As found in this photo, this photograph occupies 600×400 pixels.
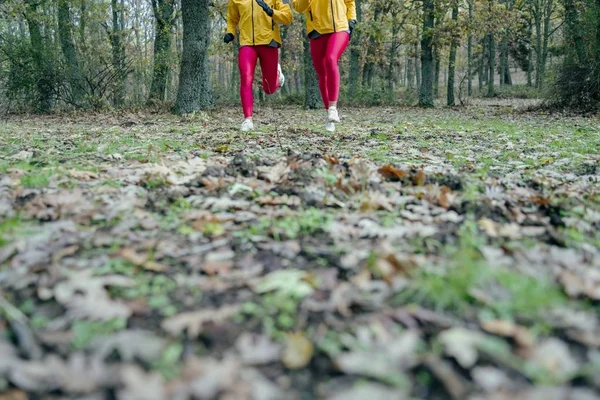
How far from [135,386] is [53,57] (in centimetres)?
1513

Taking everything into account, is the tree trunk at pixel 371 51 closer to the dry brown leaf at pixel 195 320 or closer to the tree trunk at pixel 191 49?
the tree trunk at pixel 191 49

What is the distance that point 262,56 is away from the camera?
7152mm

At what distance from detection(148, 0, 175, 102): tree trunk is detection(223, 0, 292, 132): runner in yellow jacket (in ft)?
27.4

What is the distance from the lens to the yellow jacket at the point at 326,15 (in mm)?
6527

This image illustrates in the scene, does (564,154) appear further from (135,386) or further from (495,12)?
(495,12)

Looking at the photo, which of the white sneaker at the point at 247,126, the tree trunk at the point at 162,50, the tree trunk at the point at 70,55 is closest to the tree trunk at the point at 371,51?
the tree trunk at the point at 162,50

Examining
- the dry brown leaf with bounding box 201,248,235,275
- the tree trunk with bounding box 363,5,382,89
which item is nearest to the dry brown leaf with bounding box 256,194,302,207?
the dry brown leaf with bounding box 201,248,235,275

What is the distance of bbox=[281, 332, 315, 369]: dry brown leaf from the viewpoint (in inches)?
51.2

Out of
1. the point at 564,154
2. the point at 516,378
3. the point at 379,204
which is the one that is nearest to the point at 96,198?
the point at 379,204

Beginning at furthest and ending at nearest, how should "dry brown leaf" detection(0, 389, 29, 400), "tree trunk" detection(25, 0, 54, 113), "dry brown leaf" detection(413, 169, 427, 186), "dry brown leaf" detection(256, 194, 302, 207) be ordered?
"tree trunk" detection(25, 0, 54, 113), "dry brown leaf" detection(413, 169, 427, 186), "dry brown leaf" detection(256, 194, 302, 207), "dry brown leaf" detection(0, 389, 29, 400)

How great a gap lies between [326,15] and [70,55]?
10911mm

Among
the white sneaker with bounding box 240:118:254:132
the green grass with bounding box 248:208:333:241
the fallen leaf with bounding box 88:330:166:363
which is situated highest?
the white sneaker with bounding box 240:118:254:132

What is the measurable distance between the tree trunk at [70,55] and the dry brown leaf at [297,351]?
14.2 meters

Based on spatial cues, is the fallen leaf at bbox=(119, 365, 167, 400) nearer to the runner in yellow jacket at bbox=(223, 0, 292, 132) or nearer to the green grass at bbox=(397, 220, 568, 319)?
the green grass at bbox=(397, 220, 568, 319)
